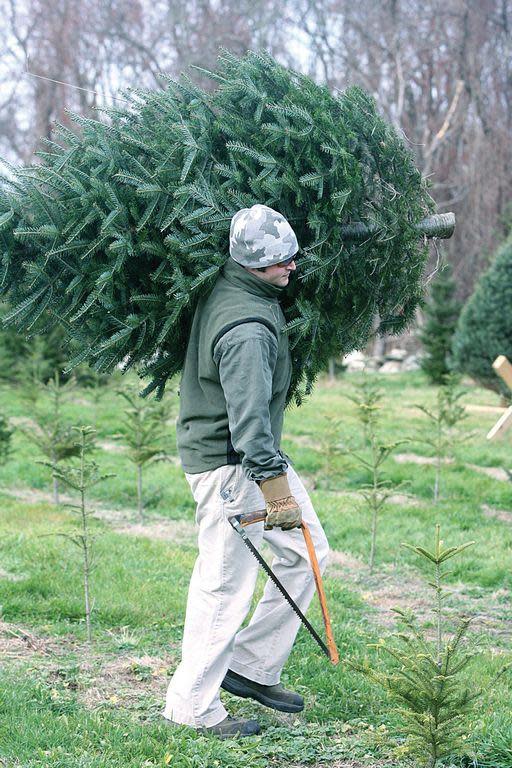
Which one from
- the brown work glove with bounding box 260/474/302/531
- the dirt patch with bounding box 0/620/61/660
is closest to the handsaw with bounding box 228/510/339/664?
the brown work glove with bounding box 260/474/302/531

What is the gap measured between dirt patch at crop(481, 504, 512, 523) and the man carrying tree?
15.1 feet

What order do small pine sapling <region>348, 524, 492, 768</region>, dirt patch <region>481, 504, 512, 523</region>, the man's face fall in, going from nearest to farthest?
small pine sapling <region>348, 524, 492, 768</region> < the man's face < dirt patch <region>481, 504, 512, 523</region>

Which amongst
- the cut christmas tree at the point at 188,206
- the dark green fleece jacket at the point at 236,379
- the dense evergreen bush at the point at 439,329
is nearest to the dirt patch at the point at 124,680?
the dark green fleece jacket at the point at 236,379

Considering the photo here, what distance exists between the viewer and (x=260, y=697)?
415 cm

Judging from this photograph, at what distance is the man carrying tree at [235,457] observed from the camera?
3.61 meters

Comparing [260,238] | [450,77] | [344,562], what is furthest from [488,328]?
[450,77]

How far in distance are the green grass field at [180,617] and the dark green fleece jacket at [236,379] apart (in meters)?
1.15

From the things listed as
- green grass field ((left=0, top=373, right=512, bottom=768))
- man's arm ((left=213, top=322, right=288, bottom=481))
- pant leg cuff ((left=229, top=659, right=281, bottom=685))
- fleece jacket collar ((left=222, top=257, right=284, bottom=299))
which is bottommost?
green grass field ((left=0, top=373, right=512, bottom=768))

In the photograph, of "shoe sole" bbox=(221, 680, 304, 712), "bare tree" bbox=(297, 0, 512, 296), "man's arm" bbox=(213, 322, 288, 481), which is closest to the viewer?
"man's arm" bbox=(213, 322, 288, 481)

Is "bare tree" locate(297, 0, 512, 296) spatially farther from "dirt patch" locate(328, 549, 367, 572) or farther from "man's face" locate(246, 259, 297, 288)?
"man's face" locate(246, 259, 297, 288)

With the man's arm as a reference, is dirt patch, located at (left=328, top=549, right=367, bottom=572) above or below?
below

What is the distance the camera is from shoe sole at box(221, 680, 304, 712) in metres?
4.10

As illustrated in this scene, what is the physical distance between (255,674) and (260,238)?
77.2 inches

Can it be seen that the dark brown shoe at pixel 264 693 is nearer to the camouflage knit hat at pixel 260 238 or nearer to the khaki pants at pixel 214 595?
the khaki pants at pixel 214 595
